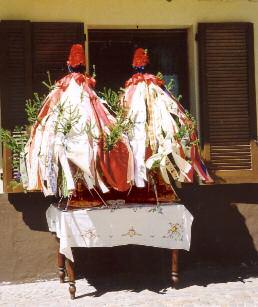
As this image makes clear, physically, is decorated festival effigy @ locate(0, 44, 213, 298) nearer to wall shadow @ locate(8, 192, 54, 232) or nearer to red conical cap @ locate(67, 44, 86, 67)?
red conical cap @ locate(67, 44, 86, 67)

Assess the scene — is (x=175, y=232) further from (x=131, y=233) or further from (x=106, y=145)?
(x=106, y=145)

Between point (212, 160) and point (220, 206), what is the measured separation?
642mm

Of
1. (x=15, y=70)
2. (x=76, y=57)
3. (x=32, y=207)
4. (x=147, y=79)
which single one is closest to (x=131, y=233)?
(x=32, y=207)

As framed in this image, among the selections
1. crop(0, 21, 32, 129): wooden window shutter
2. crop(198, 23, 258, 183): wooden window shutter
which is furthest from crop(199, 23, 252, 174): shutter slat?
crop(0, 21, 32, 129): wooden window shutter

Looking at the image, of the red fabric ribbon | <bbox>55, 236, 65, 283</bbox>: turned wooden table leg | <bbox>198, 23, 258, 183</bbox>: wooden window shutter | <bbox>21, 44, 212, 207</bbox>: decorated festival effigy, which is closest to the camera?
<bbox>21, 44, 212, 207</bbox>: decorated festival effigy

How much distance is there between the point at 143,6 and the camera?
21.3 feet

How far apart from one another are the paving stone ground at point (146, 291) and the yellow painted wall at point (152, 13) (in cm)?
196

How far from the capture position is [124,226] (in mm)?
5418

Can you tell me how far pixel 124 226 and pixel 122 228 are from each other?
0.03 meters

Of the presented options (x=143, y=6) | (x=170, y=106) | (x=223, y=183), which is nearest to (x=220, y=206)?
(x=223, y=183)

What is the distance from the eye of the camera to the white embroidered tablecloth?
5.25 meters

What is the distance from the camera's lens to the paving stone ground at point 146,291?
5.28 meters

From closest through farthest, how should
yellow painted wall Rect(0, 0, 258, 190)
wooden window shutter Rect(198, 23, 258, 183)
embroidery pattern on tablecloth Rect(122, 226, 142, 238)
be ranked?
embroidery pattern on tablecloth Rect(122, 226, 142, 238)
yellow painted wall Rect(0, 0, 258, 190)
wooden window shutter Rect(198, 23, 258, 183)

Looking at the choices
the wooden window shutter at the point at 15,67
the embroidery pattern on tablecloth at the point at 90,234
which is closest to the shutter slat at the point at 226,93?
the embroidery pattern on tablecloth at the point at 90,234
